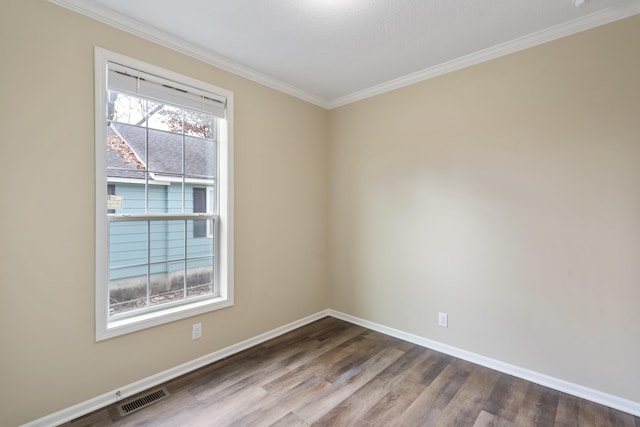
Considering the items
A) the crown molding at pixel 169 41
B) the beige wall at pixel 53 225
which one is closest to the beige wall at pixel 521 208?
the crown molding at pixel 169 41

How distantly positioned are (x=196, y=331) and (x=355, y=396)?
1377 millimetres

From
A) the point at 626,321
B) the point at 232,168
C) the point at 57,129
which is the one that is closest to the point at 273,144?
the point at 232,168

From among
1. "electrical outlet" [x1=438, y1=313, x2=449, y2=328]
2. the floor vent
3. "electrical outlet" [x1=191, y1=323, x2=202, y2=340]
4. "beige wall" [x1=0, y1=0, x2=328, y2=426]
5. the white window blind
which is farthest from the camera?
"electrical outlet" [x1=438, y1=313, x2=449, y2=328]

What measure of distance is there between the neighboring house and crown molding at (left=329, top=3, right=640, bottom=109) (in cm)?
193

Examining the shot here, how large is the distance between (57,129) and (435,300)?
10.5 ft

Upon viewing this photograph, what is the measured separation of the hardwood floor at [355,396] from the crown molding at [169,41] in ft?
8.53

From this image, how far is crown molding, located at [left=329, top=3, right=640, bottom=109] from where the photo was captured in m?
1.96

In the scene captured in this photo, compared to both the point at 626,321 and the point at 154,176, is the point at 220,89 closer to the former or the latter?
the point at 154,176

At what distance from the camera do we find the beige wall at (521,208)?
1.97 m

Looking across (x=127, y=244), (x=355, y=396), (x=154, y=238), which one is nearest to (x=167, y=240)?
(x=154, y=238)

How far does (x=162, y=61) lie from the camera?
226 centimetres

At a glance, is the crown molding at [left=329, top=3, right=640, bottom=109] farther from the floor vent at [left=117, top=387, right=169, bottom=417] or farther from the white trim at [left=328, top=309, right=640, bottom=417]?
the floor vent at [left=117, top=387, right=169, bottom=417]

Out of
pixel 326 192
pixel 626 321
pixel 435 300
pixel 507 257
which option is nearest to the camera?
pixel 626 321

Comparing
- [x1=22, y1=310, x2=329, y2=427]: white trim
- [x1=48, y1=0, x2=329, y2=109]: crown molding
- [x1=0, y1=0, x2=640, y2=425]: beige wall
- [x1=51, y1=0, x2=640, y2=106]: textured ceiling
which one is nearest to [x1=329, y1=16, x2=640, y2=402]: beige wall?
[x1=0, y1=0, x2=640, y2=425]: beige wall
